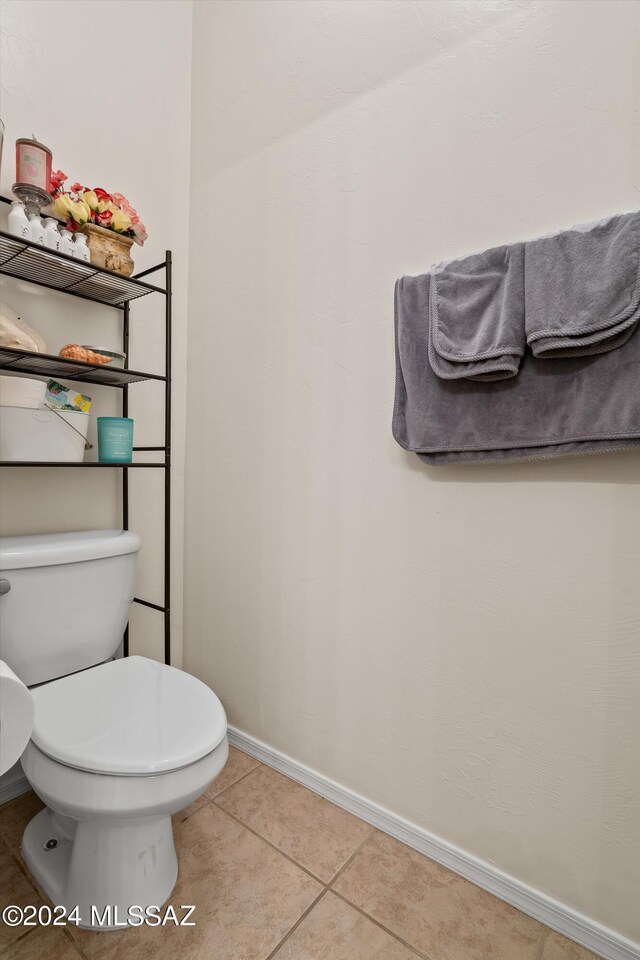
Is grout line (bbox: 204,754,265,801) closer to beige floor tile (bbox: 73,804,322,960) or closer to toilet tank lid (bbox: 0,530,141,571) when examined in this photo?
beige floor tile (bbox: 73,804,322,960)

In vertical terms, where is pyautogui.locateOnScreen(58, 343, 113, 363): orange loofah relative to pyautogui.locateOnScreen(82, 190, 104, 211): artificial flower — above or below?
below

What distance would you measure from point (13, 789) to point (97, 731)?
68cm

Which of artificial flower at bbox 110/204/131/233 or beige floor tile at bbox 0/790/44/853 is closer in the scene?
beige floor tile at bbox 0/790/44/853

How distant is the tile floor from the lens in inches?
38.4

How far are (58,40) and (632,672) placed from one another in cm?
210

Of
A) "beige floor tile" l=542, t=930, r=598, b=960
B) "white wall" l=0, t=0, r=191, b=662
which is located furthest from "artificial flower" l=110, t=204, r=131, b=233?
"beige floor tile" l=542, t=930, r=598, b=960

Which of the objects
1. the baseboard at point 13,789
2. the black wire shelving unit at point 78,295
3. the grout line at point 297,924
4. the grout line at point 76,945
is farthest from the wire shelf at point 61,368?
the grout line at point 297,924

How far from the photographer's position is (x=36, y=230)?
3.88 feet

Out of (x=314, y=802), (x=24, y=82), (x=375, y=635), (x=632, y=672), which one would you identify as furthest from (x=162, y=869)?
(x=24, y=82)

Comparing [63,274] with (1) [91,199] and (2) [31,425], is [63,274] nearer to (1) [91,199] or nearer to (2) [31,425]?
(1) [91,199]

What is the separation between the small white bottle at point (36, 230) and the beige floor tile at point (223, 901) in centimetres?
150

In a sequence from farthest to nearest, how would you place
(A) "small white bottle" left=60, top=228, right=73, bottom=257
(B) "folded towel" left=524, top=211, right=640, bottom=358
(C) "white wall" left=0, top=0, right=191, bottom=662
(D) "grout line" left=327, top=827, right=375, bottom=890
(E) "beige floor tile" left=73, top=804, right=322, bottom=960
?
(C) "white wall" left=0, top=0, right=191, bottom=662
(A) "small white bottle" left=60, top=228, right=73, bottom=257
(D) "grout line" left=327, top=827, right=375, bottom=890
(E) "beige floor tile" left=73, top=804, right=322, bottom=960
(B) "folded towel" left=524, top=211, right=640, bottom=358

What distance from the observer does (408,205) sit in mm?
1202

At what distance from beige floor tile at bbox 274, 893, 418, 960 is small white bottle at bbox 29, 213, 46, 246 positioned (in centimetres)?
162
